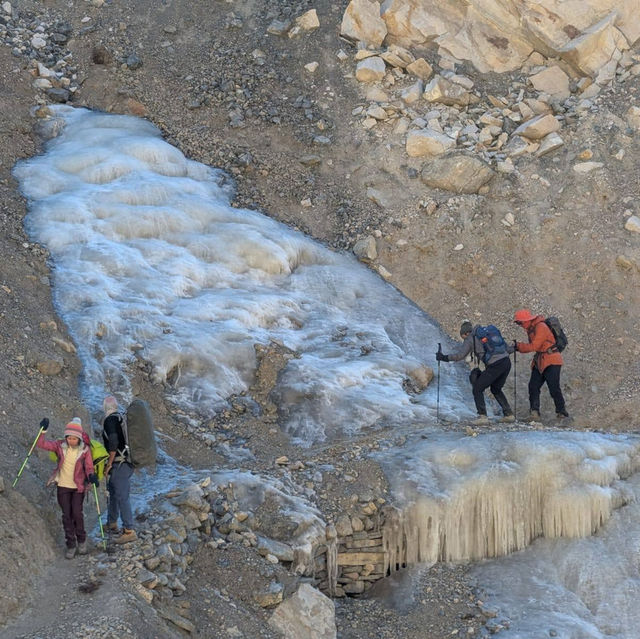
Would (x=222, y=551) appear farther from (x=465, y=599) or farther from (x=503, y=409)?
(x=503, y=409)

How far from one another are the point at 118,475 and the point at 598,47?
43.4 ft

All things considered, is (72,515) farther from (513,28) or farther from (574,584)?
(513,28)

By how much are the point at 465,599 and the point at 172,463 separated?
12.2ft

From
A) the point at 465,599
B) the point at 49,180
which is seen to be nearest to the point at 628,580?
the point at 465,599

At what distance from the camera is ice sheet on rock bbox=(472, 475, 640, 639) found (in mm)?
11344

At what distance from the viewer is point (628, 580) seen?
38.9 feet

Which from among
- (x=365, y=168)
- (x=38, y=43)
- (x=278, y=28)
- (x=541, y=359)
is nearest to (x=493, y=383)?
(x=541, y=359)

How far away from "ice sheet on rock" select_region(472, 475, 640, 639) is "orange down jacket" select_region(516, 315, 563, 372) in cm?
244

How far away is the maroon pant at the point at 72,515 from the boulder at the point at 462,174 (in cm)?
1032

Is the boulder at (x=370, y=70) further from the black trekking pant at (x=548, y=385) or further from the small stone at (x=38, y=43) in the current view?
the black trekking pant at (x=548, y=385)

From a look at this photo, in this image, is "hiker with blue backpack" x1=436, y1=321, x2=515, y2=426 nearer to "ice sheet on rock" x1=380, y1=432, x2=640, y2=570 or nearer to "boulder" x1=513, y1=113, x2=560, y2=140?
"ice sheet on rock" x1=380, y1=432, x2=640, y2=570

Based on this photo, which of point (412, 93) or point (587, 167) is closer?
point (587, 167)

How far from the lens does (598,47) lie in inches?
763

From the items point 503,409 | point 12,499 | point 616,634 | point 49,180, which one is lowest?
point 616,634
